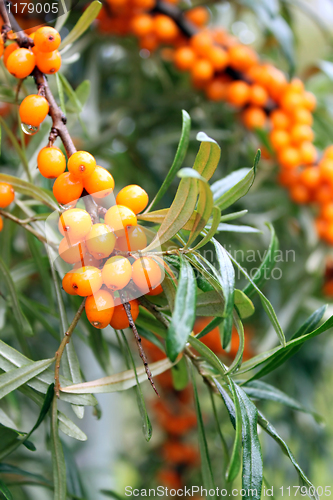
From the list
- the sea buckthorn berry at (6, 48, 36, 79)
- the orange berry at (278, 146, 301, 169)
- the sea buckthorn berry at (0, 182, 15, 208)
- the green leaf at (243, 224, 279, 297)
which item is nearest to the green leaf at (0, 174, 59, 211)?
the sea buckthorn berry at (0, 182, 15, 208)

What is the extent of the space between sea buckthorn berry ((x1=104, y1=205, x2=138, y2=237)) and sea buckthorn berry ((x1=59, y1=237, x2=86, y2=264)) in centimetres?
3

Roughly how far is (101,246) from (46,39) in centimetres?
24

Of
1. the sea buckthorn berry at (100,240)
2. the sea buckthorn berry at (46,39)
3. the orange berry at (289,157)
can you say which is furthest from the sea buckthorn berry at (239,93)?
the sea buckthorn berry at (100,240)

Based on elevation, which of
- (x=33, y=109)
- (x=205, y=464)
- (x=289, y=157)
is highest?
(x=33, y=109)

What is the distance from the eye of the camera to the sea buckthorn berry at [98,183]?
0.37 metres

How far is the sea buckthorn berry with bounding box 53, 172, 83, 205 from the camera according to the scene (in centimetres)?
36

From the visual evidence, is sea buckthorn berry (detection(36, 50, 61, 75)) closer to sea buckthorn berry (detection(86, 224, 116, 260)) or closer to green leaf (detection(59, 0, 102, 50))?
green leaf (detection(59, 0, 102, 50))

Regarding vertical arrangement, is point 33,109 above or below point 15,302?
above

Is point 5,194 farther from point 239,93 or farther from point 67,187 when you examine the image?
point 239,93

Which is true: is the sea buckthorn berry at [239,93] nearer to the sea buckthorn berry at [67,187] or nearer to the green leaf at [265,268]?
the green leaf at [265,268]

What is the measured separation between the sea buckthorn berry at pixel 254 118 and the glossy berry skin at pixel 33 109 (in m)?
0.65

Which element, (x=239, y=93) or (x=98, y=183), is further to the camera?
(x=239, y=93)

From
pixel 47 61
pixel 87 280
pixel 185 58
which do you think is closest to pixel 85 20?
pixel 47 61

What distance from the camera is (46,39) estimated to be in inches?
15.5
